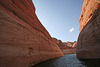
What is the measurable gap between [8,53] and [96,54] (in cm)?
758

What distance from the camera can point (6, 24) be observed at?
2953mm

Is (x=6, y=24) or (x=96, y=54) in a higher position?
(x=6, y=24)

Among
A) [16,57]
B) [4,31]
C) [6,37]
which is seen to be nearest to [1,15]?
[4,31]

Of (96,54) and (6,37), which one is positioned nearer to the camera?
(6,37)

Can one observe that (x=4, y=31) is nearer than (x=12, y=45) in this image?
Yes

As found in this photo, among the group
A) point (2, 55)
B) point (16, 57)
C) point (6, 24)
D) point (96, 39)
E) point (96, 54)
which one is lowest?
point (96, 54)

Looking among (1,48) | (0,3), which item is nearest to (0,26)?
(1,48)

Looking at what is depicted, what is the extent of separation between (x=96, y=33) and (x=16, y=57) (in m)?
7.86

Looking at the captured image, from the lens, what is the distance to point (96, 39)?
4.99 meters

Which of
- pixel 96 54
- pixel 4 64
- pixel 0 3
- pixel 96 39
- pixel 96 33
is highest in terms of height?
pixel 0 3

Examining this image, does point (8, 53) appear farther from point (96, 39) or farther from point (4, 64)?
point (96, 39)

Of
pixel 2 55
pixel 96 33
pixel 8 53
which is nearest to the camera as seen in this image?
pixel 2 55

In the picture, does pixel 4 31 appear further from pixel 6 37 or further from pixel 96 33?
pixel 96 33

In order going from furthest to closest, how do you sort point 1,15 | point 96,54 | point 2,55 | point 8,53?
point 96,54
point 1,15
point 8,53
point 2,55
